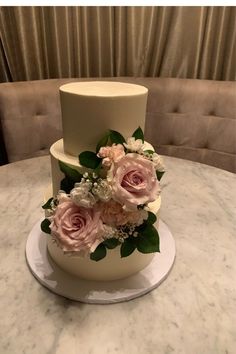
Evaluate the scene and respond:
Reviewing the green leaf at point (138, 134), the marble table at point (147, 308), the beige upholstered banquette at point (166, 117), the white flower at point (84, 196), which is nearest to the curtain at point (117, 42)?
the beige upholstered banquette at point (166, 117)

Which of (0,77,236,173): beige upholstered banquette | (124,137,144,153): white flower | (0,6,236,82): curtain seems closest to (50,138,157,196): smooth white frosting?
(124,137,144,153): white flower

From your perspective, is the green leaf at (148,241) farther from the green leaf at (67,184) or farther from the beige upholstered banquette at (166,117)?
the beige upholstered banquette at (166,117)

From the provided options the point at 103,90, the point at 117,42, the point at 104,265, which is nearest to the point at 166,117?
the point at 117,42

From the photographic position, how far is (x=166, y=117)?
5.32 feet

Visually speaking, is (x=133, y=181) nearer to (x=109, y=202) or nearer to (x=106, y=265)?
(x=109, y=202)

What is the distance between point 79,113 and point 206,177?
2.29 feet

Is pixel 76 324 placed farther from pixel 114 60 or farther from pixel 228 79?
pixel 228 79

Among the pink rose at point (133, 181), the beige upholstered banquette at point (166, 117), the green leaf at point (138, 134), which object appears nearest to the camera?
the pink rose at point (133, 181)

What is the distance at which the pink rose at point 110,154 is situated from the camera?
609 millimetres

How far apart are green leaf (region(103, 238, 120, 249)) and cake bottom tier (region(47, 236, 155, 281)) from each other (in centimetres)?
6

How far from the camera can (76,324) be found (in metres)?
0.63

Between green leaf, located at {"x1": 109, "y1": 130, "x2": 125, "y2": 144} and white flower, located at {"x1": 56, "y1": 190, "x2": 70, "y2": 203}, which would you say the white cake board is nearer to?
white flower, located at {"x1": 56, "y1": 190, "x2": 70, "y2": 203}

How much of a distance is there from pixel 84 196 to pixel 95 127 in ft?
0.54

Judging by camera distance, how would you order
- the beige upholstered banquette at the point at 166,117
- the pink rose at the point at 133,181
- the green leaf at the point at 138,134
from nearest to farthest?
the pink rose at the point at 133,181 → the green leaf at the point at 138,134 → the beige upholstered banquette at the point at 166,117
